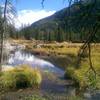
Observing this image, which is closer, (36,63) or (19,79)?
(19,79)

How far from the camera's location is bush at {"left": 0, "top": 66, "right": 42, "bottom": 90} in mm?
22403

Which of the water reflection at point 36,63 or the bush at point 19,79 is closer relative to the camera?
the bush at point 19,79

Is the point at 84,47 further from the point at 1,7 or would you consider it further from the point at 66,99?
the point at 1,7

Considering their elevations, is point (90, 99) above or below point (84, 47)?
below

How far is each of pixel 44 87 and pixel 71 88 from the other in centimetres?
192

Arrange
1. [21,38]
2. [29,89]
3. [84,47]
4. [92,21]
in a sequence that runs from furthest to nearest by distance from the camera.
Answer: [21,38], [29,89], [84,47], [92,21]

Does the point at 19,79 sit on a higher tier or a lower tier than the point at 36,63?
higher

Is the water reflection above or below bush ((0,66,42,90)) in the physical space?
below

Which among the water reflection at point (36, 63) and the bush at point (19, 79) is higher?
the bush at point (19, 79)

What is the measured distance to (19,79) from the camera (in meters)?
23.4

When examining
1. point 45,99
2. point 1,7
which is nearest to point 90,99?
point 45,99

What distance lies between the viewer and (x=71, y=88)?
2306 centimetres

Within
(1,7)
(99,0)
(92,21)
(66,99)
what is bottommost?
(66,99)

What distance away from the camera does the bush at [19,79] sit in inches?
882
